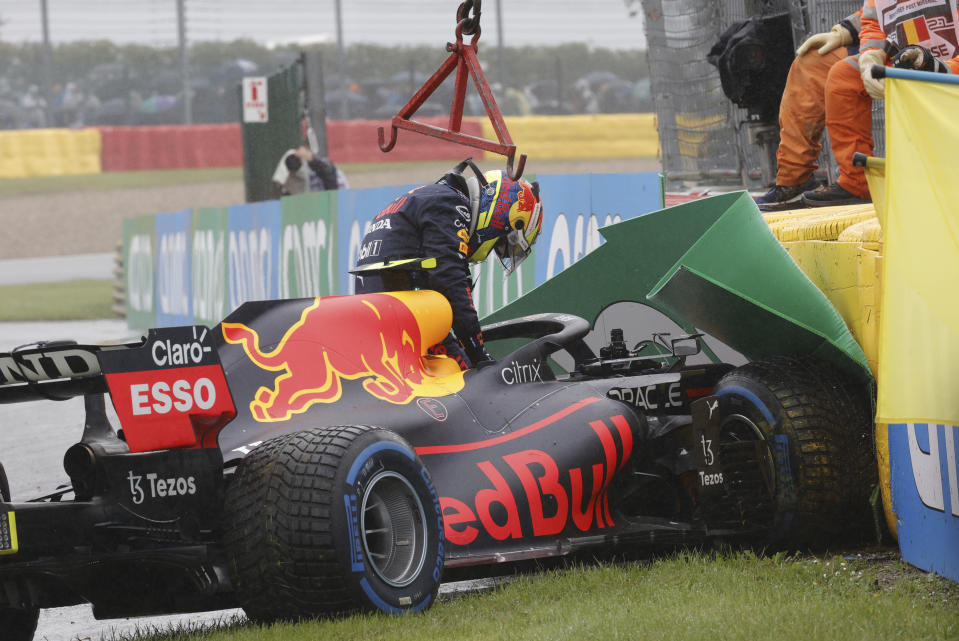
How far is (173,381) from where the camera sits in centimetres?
432

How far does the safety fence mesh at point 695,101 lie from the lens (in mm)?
10367

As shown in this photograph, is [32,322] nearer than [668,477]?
No

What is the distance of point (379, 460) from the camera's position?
4.46 m

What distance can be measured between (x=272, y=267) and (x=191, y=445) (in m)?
11.0

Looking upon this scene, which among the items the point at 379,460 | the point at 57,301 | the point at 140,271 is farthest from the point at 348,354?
the point at 57,301

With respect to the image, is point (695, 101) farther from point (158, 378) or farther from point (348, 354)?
point (158, 378)

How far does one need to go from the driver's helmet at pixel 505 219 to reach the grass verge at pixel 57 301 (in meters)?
16.0

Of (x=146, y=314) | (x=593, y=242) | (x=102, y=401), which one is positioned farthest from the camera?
(x=146, y=314)

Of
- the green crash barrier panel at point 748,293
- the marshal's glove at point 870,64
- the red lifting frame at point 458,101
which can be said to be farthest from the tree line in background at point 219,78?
the green crash barrier panel at point 748,293

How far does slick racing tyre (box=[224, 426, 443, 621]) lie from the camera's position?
423cm

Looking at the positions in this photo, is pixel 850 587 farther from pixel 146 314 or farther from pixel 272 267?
pixel 146 314

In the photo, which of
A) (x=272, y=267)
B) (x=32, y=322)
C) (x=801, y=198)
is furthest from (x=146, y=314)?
(x=801, y=198)

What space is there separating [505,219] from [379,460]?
2.19 m

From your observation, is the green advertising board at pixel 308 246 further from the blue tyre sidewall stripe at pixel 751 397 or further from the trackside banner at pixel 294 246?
the blue tyre sidewall stripe at pixel 751 397
